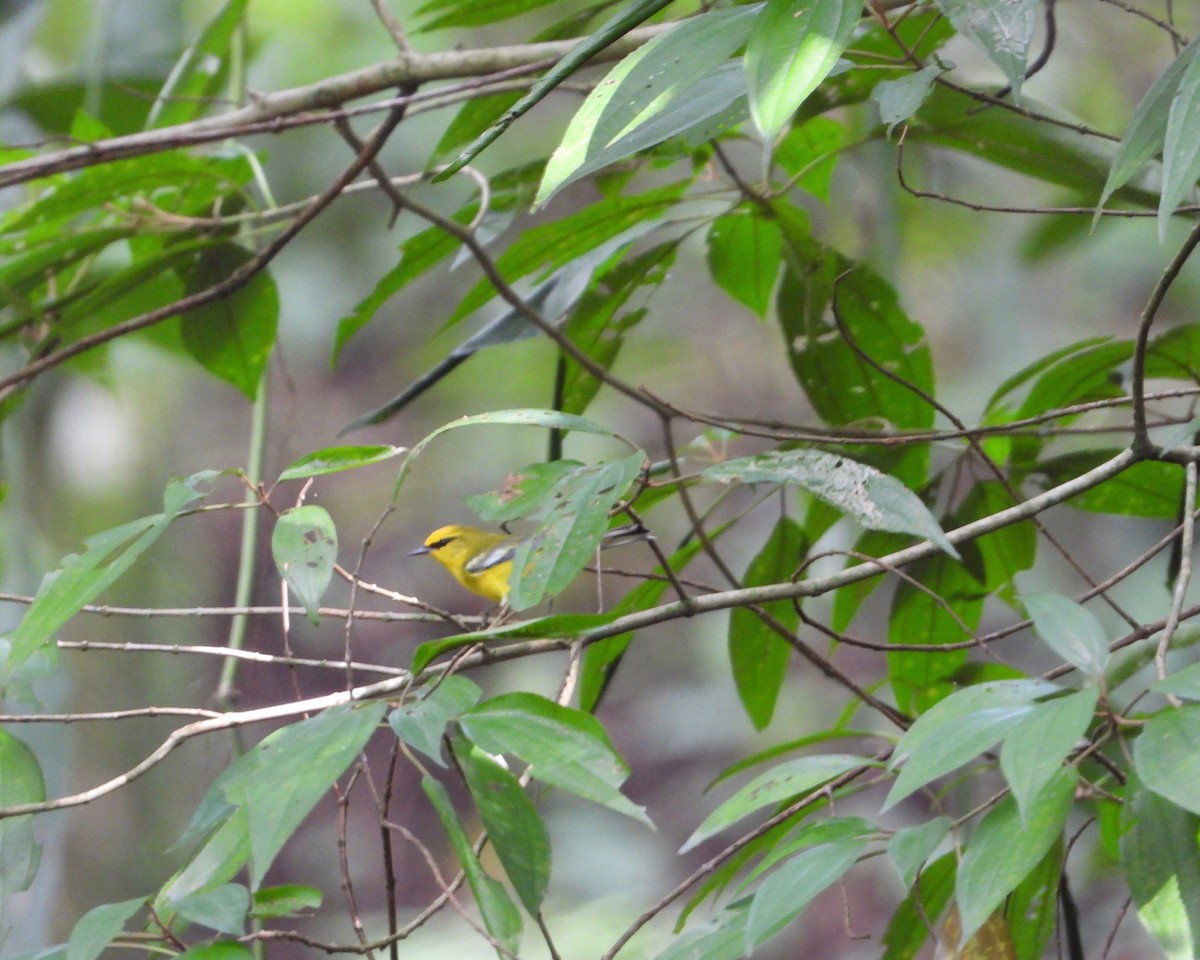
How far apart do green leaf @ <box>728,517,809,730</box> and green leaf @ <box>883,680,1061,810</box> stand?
0.46m

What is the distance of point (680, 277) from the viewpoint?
3.60 meters

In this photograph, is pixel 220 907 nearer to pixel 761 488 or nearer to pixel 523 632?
pixel 523 632

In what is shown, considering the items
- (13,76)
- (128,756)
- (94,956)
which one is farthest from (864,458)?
(128,756)

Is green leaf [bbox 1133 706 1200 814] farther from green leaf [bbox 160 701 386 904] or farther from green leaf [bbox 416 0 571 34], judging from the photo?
green leaf [bbox 416 0 571 34]

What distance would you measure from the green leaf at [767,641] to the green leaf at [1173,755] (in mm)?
513

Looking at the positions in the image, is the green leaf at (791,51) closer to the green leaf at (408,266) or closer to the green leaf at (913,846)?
the green leaf at (913,846)

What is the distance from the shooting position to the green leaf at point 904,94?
1.85ft

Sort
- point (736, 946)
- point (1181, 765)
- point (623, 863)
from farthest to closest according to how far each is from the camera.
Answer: point (623, 863) < point (736, 946) < point (1181, 765)

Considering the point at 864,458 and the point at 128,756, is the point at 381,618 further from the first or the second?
the point at 128,756

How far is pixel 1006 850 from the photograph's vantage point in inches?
Answer: 18.7

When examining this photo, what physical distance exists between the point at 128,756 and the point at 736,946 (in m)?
1.65

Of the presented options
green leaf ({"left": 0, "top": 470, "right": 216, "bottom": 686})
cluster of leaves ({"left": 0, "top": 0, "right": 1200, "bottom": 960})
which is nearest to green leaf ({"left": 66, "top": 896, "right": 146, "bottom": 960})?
cluster of leaves ({"left": 0, "top": 0, "right": 1200, "bottom": 960})

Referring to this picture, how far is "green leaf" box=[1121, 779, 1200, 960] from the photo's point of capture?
48 cm

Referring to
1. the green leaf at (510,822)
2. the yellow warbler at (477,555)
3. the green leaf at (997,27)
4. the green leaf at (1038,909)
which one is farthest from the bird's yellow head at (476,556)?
the green leaf at (997,27)
